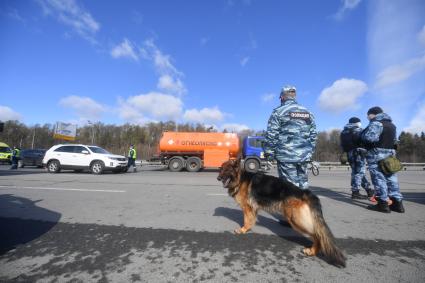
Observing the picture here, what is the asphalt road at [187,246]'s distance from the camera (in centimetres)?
194

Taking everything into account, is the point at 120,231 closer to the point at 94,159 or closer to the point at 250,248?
the point at 250,248

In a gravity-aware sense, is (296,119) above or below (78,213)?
above

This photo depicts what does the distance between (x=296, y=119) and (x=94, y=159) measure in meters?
12.3

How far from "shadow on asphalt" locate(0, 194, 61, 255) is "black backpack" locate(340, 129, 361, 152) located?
6.64 meters

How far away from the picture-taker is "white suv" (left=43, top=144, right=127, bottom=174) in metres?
12.5

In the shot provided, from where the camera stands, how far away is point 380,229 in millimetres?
3154

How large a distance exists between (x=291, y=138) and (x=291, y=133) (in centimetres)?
8

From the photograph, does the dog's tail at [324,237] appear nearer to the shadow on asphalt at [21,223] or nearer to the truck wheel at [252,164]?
the shadow on asphalt at [21,223]

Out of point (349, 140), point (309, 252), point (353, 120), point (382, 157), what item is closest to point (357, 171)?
point (349, 140)

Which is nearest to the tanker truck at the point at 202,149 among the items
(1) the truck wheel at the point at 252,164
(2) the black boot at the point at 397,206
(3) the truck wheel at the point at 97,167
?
(1) the truck wheel at the point at 252,164

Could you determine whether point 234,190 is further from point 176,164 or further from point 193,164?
point 176,164

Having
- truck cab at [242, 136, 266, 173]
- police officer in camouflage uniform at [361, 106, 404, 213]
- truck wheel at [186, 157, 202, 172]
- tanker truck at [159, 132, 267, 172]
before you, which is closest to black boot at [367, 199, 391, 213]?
police officer in camouflage uniform at [361, 106, 404, 213]

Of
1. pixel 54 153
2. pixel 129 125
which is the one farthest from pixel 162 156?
pixel 129 125

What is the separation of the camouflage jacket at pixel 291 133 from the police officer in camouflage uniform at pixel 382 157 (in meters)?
1.68
